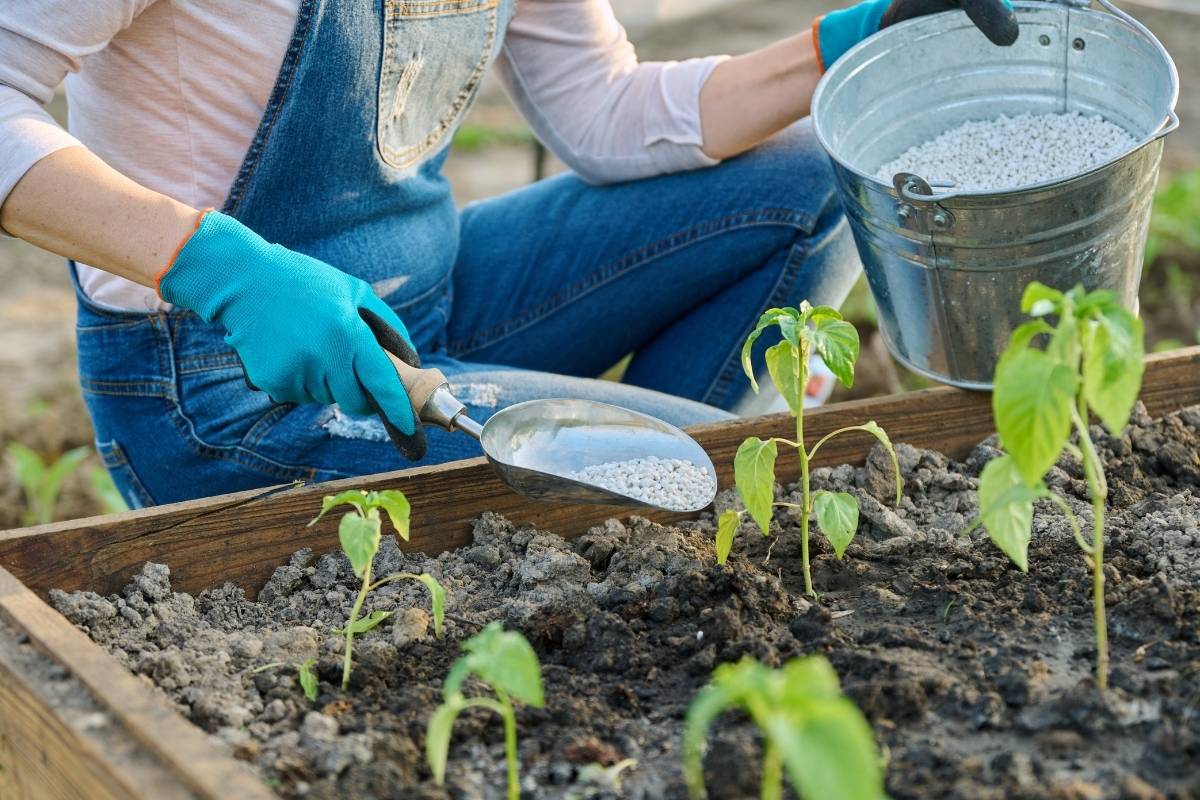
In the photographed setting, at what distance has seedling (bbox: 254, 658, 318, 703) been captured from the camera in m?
1.30

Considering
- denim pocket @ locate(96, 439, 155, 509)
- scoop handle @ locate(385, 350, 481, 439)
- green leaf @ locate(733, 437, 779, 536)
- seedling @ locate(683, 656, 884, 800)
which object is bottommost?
denim pocket @ locate(96, 439, 155, 509)

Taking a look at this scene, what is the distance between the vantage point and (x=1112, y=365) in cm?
104

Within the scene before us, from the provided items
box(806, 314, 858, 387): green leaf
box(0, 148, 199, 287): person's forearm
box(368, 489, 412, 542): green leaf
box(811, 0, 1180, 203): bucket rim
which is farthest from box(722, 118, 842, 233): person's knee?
box(368, 489, 412, 542): green leaf

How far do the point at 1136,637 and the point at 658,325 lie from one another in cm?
119

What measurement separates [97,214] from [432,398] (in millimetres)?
463

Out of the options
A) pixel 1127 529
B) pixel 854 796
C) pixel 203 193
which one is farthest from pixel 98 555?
pixel 1127 529

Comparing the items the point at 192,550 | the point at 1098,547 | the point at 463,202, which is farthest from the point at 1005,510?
the point at 463,202

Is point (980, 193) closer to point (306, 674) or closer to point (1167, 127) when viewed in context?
point (1167, 127)

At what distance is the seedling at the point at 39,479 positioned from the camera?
262 centimetres

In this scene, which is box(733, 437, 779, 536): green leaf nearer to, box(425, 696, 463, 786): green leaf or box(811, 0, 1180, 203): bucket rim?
box(811, 0, 1180, 203): bucket rim

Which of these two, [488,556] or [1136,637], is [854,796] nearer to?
[1136,637]

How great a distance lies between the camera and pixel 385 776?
3.74 feet

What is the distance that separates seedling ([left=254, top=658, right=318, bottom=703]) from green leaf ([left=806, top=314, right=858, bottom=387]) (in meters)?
0.62

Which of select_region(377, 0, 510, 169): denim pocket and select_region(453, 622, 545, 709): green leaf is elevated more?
Result: select_region(377, 0, 510, 169): denim pocket
